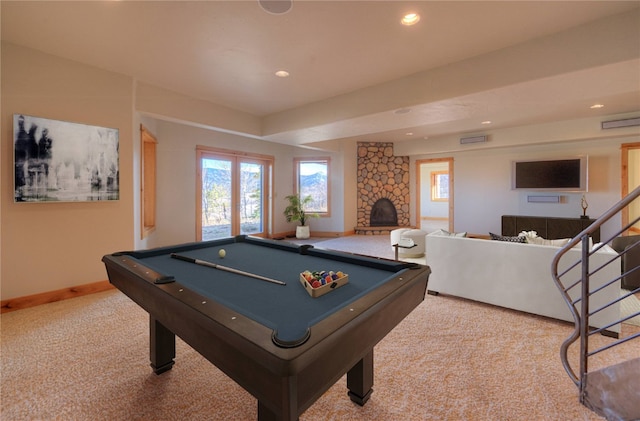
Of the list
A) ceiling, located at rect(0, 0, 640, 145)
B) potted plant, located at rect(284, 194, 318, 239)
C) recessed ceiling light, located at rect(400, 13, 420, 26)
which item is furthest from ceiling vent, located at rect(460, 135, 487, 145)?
recessed ceiling light, located at rect(400, 13, 420, 26)

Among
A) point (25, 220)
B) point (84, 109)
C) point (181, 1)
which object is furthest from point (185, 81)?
point (25, 220)

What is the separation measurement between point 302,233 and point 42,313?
16.8ft

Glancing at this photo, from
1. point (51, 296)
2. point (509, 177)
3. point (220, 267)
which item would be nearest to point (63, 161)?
point (51, 296)

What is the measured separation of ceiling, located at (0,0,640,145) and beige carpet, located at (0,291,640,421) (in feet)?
8.12

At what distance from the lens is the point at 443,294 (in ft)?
11.1

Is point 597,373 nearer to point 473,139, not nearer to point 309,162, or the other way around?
point 473,139

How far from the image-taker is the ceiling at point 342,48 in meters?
2.22

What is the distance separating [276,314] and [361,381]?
2.86ft

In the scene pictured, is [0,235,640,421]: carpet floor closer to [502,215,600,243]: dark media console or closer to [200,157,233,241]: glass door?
[200,157,233,241]: glass door

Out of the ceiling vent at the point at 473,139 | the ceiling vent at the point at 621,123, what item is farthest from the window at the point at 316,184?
the ceiling vent at the point at 621,123

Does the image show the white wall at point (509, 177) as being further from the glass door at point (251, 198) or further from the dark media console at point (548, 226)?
the glass door at point (251, 198)

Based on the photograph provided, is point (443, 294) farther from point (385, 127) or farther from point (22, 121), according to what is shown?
point (22, 121)

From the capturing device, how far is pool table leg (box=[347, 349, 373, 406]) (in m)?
1.64

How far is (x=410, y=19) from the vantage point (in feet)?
7.59
